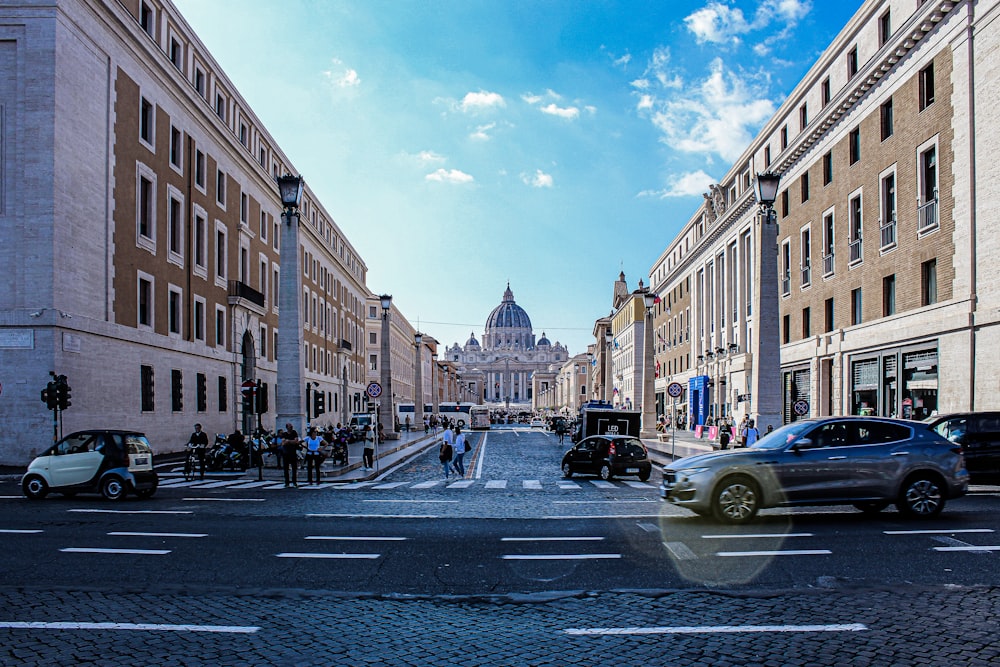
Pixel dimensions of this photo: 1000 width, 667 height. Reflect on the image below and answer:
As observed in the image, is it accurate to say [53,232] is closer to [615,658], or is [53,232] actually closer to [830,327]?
[615,658]

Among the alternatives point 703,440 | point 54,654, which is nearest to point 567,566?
point 54,654

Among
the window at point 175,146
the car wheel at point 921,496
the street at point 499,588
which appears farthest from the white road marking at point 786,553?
the window at point 175,146

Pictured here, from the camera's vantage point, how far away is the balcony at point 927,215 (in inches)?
Result: 1027

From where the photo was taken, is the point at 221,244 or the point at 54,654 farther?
the point at 221,244

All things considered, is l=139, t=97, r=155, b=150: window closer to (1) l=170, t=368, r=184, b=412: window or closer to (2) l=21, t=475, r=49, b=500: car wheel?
(1) l=170, t=368, r=184, b=412: window

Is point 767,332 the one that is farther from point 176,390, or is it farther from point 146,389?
point 176,390

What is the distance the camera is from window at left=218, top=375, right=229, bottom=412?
40.7m

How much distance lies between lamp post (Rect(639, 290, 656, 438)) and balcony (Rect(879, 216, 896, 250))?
14.1 meters

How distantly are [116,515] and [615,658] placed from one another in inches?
456

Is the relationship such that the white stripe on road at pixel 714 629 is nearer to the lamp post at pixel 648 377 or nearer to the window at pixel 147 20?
the window at pixel 147 20

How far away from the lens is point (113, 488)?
17.2 metres

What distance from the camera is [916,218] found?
27.2 metres

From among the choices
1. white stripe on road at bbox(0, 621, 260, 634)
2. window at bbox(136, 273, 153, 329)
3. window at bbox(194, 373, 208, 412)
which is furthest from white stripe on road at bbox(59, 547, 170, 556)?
window at bbox(194, 373, 208, 412)

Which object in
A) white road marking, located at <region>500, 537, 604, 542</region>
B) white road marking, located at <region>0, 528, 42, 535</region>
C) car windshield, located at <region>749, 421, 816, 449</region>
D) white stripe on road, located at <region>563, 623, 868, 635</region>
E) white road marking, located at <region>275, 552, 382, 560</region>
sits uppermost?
car windshield, located at <region>749, 421, 816, 449</region>
